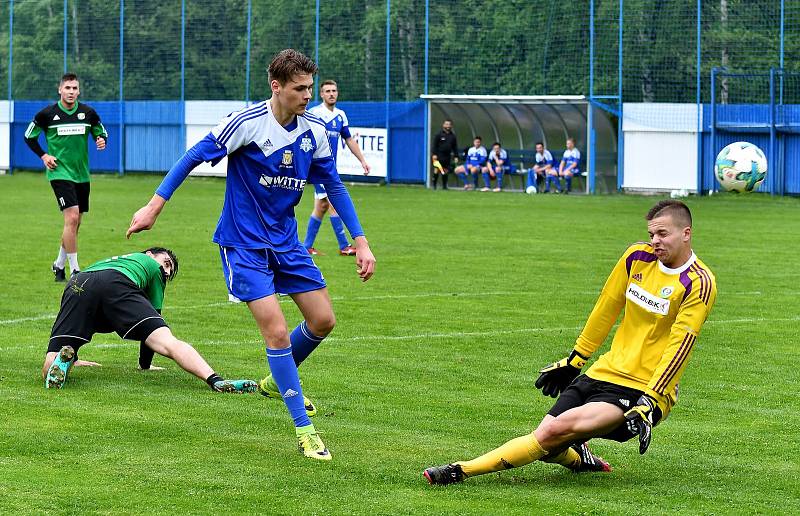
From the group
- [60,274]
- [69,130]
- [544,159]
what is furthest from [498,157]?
[60,274]

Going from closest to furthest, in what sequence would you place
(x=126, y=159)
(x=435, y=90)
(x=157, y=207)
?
(x=157, y=207), (x=435, y=90), (x=126, y=159)

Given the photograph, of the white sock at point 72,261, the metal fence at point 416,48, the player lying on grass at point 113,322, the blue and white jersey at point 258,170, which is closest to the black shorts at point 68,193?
the white sock at point 72,261

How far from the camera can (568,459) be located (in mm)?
6965

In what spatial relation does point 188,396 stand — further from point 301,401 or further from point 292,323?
point 292,323

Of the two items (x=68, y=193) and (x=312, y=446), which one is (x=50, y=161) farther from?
(x=312, y=446)

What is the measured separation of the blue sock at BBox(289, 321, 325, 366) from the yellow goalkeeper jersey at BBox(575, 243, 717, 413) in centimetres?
188

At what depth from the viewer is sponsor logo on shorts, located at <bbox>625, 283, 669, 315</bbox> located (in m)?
6.81

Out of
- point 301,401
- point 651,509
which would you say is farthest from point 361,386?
point 651,509

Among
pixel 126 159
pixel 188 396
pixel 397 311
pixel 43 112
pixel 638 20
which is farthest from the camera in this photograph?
pixel 126 159

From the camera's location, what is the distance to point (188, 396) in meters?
9.01

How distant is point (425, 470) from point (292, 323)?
586 cm

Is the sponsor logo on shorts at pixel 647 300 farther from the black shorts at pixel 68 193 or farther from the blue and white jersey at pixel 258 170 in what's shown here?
the black shorts at pixel 68 193

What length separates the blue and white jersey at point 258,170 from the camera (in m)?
7.45

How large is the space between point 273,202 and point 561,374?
75.5 inches
